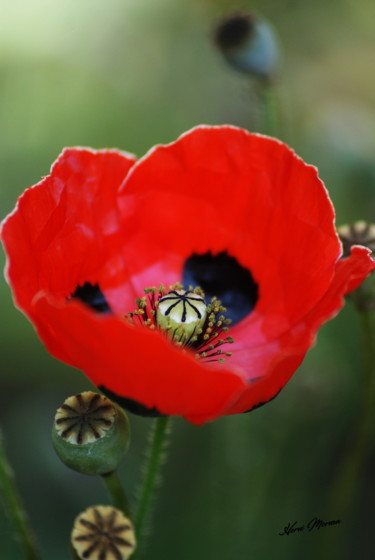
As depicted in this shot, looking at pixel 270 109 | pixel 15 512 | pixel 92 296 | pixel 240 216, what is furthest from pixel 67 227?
pixel 270 109

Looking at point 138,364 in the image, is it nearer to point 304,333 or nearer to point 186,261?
point 304,333

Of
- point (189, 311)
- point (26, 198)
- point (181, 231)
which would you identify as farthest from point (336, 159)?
point (26, 198)

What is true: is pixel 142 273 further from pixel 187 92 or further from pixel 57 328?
pixel 187 92

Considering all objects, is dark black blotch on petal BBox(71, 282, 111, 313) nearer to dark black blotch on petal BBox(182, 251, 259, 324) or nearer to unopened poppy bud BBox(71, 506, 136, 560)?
dark black blotch on petal BBox(182, 251, 259, 324)

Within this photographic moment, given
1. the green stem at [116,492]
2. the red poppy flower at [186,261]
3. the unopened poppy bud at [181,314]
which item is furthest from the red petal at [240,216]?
the green stem at [116,492]

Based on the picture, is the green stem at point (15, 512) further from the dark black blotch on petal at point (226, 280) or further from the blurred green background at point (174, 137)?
the blurred green background at point (174, 137)

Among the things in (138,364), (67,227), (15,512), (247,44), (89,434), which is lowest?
(15,512)

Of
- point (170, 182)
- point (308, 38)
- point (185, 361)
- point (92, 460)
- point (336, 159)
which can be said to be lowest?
point (92, 460)
